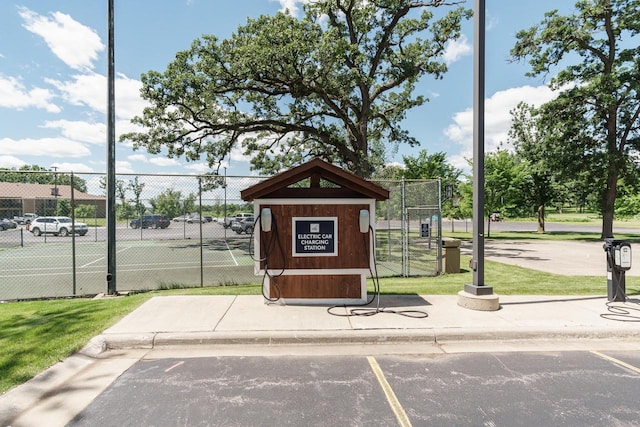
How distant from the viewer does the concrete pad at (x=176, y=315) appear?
529 centimetres

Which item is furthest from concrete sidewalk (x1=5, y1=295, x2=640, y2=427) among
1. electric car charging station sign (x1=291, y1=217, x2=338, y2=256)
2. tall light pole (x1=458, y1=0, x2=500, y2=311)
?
electric car charging station sign (x1=291, y1=217, x2=338, y2=256)

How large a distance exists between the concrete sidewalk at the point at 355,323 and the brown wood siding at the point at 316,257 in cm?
80

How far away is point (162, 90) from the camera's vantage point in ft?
55.6

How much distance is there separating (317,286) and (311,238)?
0.96 meters

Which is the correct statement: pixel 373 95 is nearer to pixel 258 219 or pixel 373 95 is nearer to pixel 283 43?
pixel 283 43

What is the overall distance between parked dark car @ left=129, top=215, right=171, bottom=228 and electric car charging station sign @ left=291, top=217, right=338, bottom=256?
17.0ft

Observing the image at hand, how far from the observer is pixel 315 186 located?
6.73 metres

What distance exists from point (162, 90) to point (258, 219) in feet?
44.9

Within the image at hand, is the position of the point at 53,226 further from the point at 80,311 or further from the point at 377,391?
the point at 377,391

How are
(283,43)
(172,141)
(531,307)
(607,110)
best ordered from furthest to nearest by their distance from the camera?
(607,110) → (172,141) → (283,43) → (531,307)

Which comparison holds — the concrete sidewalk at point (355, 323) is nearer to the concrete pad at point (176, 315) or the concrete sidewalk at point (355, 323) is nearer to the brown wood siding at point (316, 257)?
the concrete pad at point (176, 315)

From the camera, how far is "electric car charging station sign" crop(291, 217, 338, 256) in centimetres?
659

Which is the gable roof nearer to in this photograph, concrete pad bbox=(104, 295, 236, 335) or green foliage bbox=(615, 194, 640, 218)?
concrete pad bbox=(104, 295, 236, 335)

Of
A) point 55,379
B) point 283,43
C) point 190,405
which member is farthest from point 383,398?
point 283,43
